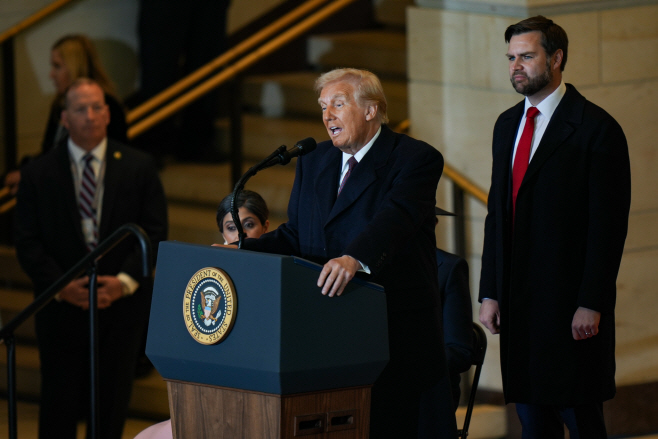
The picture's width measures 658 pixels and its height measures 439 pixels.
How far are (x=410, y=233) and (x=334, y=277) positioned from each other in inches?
14.2

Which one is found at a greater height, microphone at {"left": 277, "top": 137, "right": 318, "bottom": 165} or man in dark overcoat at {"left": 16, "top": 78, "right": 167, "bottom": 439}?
microphone at {"left": 277, "top": 137, "right": 318, "bottom": 165}

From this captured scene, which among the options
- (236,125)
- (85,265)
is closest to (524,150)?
(85,265)

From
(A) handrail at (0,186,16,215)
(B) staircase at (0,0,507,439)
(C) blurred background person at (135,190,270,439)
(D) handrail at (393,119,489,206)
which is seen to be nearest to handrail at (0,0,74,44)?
(A) handrail at (0,186,16,215)

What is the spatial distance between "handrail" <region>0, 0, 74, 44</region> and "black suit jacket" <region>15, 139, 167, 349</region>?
6.74ft

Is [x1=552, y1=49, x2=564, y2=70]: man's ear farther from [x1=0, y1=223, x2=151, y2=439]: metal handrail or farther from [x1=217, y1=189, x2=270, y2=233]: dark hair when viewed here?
[x1=0, y1=223, x2=151, y2=439]: metal handrail

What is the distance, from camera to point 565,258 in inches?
139

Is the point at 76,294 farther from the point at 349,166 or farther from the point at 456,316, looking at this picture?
the point at 349,166

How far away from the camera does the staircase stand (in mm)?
6172

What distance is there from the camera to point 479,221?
5152 millimetres

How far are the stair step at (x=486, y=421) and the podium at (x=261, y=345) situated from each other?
2.40 metres

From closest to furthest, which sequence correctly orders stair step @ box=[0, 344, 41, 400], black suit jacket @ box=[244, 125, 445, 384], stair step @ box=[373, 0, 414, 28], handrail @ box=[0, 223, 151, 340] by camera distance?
black suit jacket @ box=[244, 125, 445, 384] → handrail @ box=[0, 223, 151, 340] → stair step @ box=[0, 344, 41, 400] → stair step @ box=[373, 0, 414, 28]

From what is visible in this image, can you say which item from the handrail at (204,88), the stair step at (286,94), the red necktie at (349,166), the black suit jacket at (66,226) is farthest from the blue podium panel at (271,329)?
the stair step at (286,94)

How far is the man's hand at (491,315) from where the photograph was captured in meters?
3.69

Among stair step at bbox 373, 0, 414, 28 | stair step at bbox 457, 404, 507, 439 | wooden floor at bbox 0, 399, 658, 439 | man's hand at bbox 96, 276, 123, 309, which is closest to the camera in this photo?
man's hand at bbox 96, 276, 123, 309
